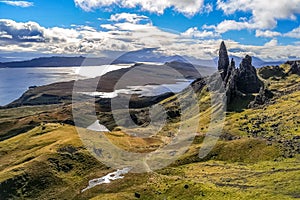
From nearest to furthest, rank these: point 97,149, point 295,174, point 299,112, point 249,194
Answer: point 249,194 < point 295,174 < point 97,149 < point 299,112

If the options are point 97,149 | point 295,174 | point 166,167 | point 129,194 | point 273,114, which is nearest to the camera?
point 295,174

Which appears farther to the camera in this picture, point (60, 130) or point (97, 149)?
point (60, 130)

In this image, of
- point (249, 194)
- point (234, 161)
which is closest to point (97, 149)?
point (234, 161)

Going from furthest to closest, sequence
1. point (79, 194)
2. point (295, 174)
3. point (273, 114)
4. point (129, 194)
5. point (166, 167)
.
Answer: point (273, 114) < point (166, 167) < point (79, 194) < point (129, 194) < point (295, 174)

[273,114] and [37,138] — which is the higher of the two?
[273,114]

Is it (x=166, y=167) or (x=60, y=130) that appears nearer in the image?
(x=166, y=167)

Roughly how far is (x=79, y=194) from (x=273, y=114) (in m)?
117

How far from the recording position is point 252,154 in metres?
138

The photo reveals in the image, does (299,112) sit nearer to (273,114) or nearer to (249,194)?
(273,114)

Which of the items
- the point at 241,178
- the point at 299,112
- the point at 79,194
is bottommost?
the point at 79,194

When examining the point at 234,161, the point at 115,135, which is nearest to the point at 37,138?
the point at 115,135

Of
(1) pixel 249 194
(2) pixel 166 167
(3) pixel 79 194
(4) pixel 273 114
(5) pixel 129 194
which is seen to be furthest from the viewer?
(4) pixel 273 114

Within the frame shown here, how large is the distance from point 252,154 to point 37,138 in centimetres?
11543

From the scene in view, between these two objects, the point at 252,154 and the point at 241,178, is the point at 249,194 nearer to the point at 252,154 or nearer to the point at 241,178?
the point at 241,178
